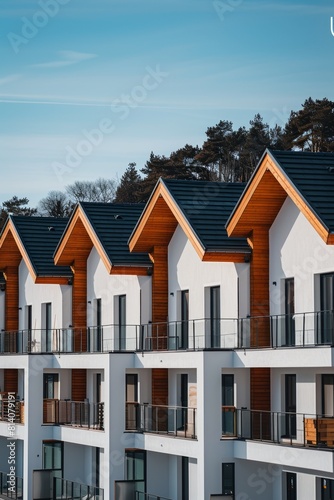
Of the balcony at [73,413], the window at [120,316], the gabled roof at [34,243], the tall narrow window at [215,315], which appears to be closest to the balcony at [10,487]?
the balcony at [73,413]

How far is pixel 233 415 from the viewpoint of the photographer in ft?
103

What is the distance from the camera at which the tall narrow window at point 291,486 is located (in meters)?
31.4

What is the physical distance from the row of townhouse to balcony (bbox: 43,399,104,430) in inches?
2.0

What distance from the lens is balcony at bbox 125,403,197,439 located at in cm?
3291

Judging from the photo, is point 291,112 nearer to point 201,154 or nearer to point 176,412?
point 201,154

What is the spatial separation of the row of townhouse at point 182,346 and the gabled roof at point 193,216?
6 centimetres

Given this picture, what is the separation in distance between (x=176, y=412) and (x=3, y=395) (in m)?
→ 14.6

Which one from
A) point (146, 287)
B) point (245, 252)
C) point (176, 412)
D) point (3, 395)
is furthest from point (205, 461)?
point (3, 395)

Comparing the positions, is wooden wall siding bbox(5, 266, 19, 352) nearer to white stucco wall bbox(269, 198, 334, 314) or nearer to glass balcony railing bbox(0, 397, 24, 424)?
glass balcony railing bbox(0, 397, 24, 424)

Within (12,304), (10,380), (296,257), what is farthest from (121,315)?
(296,257)

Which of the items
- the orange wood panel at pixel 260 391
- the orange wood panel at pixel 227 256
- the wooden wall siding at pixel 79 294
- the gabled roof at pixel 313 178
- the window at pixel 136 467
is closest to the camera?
the gabled roof at pixel 313 178

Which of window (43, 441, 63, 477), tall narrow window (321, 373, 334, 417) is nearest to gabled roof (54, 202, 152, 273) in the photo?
window (43, 441, 63, 477)

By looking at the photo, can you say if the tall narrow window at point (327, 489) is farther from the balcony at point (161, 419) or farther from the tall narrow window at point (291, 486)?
the balcony at point (161, 419)

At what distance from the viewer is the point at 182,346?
117 ft
